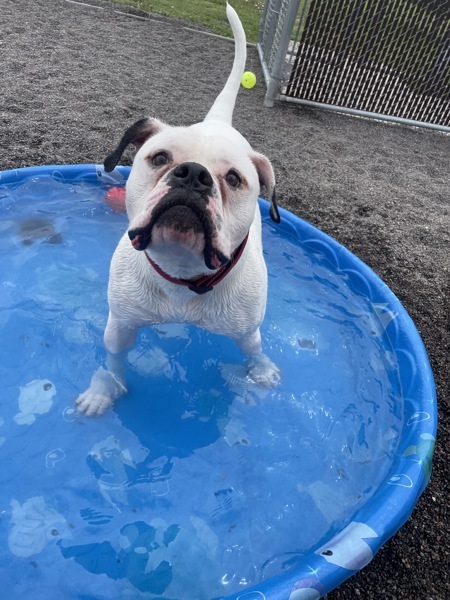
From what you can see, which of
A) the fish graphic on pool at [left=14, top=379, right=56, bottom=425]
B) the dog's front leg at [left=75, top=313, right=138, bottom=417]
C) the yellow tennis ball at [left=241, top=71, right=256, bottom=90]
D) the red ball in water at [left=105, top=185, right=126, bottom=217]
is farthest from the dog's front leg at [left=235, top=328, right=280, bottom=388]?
the yellow tennis ball at [left=241, top=71, right=256, bottom=90]

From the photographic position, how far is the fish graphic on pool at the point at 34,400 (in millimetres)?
2852

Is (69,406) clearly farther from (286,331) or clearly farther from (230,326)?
(286,331)

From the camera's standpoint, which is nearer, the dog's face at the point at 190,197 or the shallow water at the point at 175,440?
the dog's face at the point at 190,197

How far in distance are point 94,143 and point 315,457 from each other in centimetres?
405

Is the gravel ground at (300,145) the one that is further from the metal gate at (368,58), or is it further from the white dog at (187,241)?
the white dog at (187,241)

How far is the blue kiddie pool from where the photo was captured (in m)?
2.29

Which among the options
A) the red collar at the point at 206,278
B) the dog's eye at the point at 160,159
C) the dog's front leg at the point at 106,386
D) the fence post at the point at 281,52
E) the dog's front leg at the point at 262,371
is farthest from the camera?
the fence post at the point at 281,52

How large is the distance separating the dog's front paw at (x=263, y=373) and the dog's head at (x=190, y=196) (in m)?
1.17

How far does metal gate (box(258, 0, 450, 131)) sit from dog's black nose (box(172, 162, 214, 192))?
5786 mm

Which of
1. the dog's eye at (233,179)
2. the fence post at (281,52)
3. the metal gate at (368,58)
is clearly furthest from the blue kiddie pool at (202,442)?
the metal gate at (368,58)

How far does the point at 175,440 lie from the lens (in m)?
2.86

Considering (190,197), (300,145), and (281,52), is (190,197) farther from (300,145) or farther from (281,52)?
(281,52)

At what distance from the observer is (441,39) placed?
716cm

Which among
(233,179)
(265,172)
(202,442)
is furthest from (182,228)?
(202,442)
